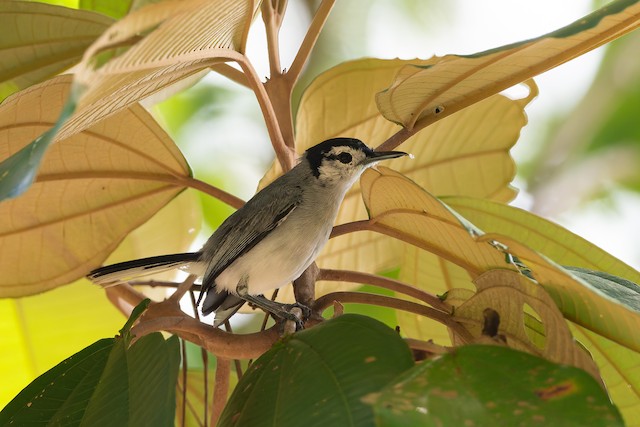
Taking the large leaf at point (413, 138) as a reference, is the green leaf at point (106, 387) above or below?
below

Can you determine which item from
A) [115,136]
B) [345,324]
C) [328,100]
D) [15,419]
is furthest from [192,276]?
[345,324]

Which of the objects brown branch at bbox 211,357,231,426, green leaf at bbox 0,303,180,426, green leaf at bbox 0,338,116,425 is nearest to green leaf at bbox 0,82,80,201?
green leaf at bbox 0,303,180,426

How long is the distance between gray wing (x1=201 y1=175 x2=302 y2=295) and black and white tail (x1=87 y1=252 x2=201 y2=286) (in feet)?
0.23

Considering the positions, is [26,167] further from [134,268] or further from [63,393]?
[134,268]

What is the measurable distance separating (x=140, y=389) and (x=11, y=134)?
1.96 ft

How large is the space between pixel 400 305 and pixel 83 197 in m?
0.74

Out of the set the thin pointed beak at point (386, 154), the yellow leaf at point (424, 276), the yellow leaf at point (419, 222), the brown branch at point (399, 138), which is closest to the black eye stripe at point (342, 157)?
the thin pointed beak at point (386, 154)

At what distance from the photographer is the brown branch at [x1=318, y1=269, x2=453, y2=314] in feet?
4.31

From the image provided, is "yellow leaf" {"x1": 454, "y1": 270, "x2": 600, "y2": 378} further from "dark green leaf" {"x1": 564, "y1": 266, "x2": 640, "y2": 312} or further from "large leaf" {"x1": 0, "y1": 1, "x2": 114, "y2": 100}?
"large leaf" {"x1": 0, "y1": 1, "x2": 114, "y2": 100}

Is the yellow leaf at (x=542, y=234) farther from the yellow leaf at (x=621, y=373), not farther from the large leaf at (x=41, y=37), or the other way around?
the large leaf at (x=41, y=37)

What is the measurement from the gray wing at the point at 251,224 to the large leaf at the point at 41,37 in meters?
0.50

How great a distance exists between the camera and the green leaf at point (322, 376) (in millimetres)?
944

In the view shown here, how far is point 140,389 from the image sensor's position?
3.56 feet

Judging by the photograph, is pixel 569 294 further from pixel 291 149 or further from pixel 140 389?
pixel 291 149
